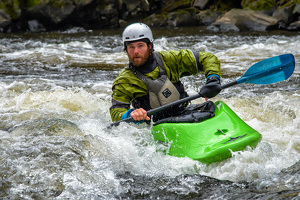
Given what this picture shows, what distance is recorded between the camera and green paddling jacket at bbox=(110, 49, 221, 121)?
350cm

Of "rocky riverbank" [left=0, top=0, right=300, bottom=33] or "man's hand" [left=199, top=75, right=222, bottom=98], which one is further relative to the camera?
"rocky riverbank" [left=0, top=0, right=300, bottom=33]

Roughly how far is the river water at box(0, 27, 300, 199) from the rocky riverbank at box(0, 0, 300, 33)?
857 cm

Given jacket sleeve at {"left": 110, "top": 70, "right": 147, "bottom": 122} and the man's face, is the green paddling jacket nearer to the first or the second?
jacket sleeve at {"left": 110, "top": 70, "right": 147, "bottom": 122}

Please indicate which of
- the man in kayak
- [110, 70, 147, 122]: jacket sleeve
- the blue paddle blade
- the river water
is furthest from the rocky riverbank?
[110, 70, 147, 122]: jacket sleeve

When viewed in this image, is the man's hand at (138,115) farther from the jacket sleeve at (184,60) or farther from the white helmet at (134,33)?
the white helmet at (134,33)

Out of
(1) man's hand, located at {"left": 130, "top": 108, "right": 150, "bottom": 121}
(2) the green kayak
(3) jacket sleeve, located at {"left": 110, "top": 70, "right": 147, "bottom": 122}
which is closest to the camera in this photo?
(2) the green kayak

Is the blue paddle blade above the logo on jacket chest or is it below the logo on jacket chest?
above

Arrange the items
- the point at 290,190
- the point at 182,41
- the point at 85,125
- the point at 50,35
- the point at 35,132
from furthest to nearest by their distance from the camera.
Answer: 1. the point at 50,35
2. the point at 182,41
3. the point at 85,125
4. the point at 35,132
5. the point at 290,190

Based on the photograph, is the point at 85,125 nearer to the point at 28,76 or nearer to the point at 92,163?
the point at 92,163

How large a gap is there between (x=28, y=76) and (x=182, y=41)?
6622 millimetres

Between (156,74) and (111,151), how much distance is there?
0.88 metres

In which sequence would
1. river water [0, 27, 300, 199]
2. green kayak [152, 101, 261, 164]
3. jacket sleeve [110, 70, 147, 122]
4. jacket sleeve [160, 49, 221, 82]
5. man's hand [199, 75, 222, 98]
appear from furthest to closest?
jacket sleeve [160, 49, 221, 82] < jacket sleeve [110, 70, 147, 122] < man's hand [199, 75, 222, 98] < green kayak [152, 101, 261, 164] < river water [0, 27, 300, 199]

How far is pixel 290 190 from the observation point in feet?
7.75

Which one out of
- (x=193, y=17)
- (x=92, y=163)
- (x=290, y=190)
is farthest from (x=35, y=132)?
(x=193, y=17)
